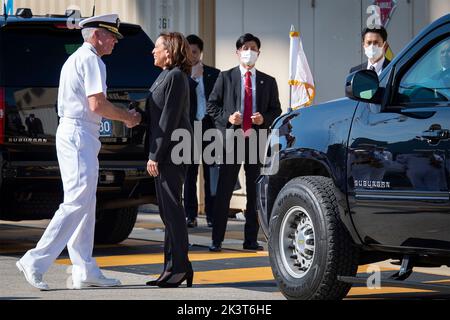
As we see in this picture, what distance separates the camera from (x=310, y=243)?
29.7ft

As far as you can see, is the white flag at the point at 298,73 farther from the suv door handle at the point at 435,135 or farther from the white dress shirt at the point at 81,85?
the suv door handle at the point at 435,135

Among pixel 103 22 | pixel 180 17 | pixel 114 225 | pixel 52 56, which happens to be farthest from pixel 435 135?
pixel 180 17

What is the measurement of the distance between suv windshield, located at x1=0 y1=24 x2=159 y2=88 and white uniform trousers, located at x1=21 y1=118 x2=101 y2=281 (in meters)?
2.05

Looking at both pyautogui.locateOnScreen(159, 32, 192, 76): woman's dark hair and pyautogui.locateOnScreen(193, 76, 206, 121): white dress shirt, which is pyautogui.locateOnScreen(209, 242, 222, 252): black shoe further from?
pyautogui.locateOnScreen(159, 32, 192, 76): woman's dark hair

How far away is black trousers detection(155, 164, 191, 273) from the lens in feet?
32.2

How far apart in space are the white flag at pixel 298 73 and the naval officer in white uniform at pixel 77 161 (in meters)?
5.70

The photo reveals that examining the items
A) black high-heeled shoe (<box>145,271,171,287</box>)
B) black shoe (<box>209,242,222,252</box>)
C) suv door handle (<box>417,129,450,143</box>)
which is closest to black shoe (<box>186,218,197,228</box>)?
black shoe (<box>209,242,222,252</box>)

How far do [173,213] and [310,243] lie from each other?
48.7 inches

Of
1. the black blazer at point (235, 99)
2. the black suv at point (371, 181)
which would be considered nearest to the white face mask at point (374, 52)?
the black blazer at point (235, 99)

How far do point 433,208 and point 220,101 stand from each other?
17.4 ft

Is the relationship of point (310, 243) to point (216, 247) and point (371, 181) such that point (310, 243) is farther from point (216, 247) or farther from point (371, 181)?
point (216, 247)

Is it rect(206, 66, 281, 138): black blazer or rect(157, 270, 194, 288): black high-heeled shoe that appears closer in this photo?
rect(157, 270, 194, 288): black high-heeled shoe

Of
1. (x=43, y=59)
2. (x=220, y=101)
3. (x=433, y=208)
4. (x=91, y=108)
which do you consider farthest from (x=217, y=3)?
(x=433, y=208)

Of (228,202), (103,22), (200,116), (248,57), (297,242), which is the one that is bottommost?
(228,202)
